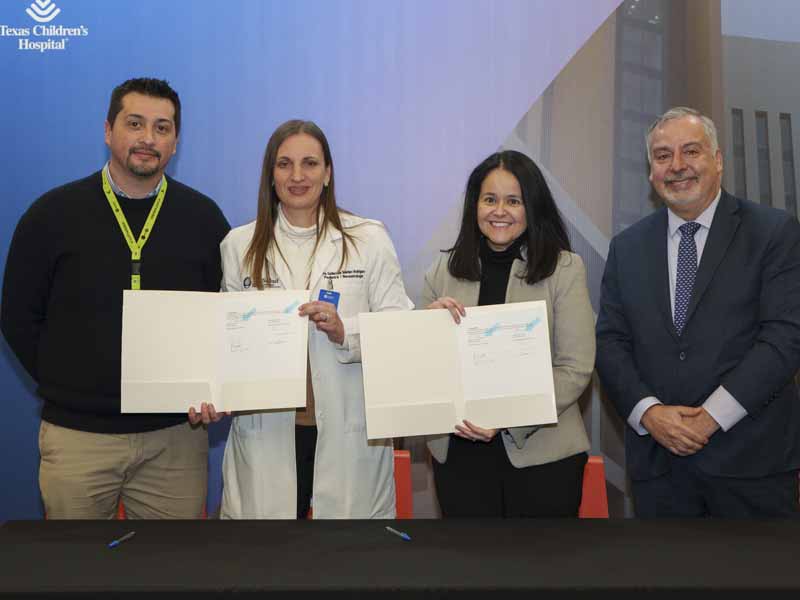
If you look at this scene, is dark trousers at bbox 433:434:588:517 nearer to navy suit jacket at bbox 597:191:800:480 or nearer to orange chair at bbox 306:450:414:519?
navy suit jacket at bbox 597:191:800:480

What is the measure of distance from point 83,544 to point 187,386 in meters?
0.70

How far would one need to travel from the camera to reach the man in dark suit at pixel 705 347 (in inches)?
101

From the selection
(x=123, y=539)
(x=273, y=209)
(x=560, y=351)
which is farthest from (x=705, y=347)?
(x=123, y=539)

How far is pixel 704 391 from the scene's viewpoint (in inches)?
102

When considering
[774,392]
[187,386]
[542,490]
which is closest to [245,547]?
[187,386]

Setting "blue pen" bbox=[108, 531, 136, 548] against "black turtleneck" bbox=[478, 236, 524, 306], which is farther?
"black turtleneck" bbox=[478, 236, 524, 306]

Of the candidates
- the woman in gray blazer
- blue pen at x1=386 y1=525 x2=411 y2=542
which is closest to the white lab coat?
the woman in gray blazer

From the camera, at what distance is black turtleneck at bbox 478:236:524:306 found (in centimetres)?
269

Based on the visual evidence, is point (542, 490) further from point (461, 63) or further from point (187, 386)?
point (461, 63)

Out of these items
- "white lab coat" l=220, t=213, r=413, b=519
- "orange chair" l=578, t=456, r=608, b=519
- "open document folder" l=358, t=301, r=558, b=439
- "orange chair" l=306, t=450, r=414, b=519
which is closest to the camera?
"open document folder" l=358, t=301, r=558, b=439

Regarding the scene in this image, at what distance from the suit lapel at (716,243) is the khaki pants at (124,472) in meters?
1.89

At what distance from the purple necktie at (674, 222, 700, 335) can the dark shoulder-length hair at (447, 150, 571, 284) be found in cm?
43

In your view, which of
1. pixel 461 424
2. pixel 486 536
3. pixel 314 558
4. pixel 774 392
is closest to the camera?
pixel 314 558

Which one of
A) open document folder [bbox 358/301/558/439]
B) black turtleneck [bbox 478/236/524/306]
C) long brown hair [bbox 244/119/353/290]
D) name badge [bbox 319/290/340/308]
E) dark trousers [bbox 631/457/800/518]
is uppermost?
long brown hair [bbox 244/119/353/290]
